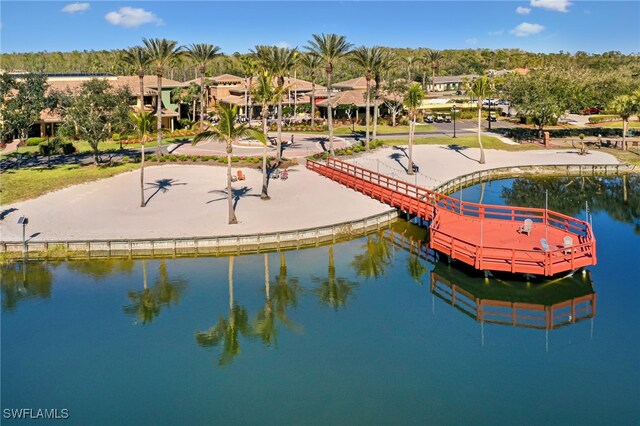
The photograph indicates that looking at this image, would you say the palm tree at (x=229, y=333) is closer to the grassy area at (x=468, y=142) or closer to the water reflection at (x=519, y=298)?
the water reflection at (x=519, y=298)

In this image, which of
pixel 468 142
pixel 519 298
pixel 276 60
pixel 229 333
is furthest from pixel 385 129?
pixel 229 333

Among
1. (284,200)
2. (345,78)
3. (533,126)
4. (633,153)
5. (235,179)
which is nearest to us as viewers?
(284,200)

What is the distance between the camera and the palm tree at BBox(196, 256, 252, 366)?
87.0ft

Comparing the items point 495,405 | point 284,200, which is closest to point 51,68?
point 284,200

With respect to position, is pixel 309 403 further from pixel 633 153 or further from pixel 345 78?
pixel 345 78

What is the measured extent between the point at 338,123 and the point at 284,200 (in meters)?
55.1

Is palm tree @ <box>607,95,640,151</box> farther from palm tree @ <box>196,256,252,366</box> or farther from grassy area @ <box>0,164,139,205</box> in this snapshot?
palm tree @ <box>196,256,252,366</box>

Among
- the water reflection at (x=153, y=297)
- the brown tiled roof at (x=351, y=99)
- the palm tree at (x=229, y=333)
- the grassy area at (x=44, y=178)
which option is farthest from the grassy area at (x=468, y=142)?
the palm tree at (x=229, y=333)

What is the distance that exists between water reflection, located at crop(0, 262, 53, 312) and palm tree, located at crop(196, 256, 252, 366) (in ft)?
35.7

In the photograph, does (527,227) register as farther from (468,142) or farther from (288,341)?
(468,142)

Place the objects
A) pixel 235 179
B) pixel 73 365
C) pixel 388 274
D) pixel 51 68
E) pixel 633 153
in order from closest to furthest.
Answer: pixel 73 365
pixel 388 274
pixel 235 179
pixel 633 153
pixel 51 68

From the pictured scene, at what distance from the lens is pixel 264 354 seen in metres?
26.3

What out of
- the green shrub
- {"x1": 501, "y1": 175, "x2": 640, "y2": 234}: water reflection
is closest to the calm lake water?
{"x1": 501, "y1": 175, "x2": 640, "y2": 234}: water reflection

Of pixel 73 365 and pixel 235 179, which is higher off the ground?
pixel 235 179
